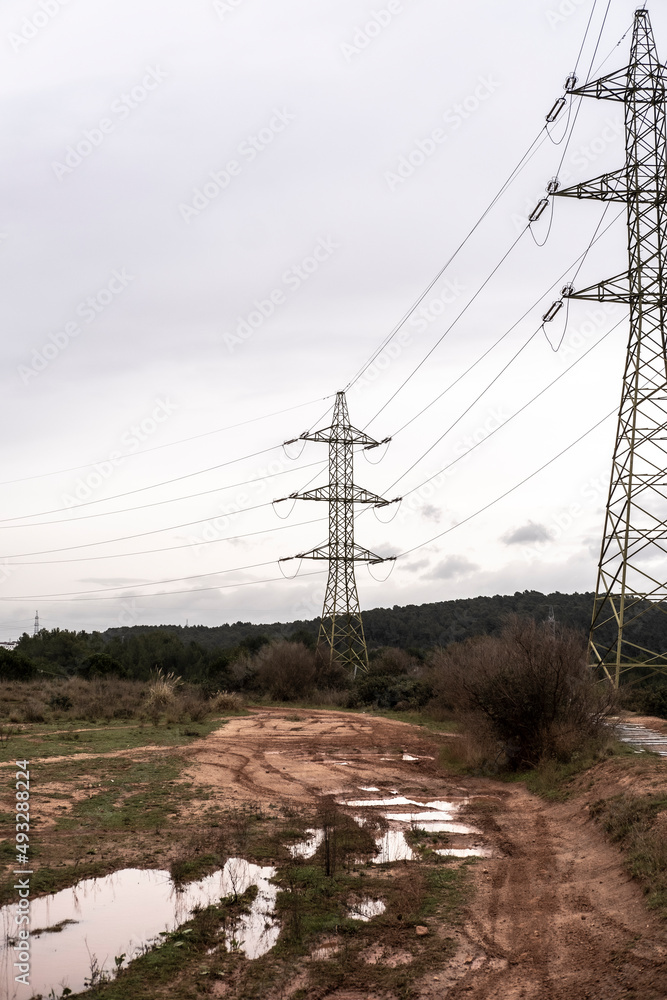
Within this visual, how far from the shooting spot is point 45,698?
96.4 feet

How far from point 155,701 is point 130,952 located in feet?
74.1

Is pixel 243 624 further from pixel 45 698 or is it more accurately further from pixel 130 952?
pixel 130 952

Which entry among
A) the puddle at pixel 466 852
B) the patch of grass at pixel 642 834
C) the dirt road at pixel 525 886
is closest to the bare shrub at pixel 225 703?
the dirt road at pixel 525 886

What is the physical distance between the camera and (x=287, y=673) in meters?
38.4

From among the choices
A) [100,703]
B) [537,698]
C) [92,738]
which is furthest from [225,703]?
[537,698]

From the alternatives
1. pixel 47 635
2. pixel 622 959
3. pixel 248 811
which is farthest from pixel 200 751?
pixel 47 635

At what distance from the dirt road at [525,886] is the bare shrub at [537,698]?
3.83 ft

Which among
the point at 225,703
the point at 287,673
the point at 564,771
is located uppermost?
the point at 287,673

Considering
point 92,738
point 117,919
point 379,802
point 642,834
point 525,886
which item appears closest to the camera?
point 117,919

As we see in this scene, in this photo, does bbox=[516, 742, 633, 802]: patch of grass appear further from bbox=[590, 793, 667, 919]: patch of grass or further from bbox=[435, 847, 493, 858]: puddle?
bbox=[435, 847, 493, 858]: puddle

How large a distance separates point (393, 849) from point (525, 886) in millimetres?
2067

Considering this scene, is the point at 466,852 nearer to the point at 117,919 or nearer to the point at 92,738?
the point at 117,919

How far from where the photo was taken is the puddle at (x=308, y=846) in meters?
9.68

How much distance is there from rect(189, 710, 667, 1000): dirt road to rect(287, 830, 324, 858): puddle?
209 centimetres
